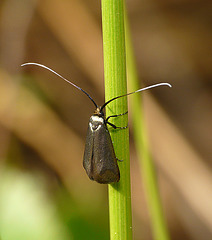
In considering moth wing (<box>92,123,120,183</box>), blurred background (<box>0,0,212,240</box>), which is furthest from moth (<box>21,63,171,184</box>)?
blurred background (<box>0,0,212,240</box>)

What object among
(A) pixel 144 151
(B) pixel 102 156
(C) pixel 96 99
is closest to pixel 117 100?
(B) pixel 102 156

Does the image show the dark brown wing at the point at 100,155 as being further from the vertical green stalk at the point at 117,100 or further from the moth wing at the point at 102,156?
the vertical green stalk at the point at 117,100

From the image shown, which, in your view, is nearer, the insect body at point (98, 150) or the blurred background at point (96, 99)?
the insect body at point (98, 150)

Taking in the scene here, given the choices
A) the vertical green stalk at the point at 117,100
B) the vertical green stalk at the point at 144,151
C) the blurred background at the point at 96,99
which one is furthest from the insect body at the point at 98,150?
the blurred background at the point at 96,99

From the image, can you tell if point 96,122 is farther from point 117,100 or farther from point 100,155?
point 117,100

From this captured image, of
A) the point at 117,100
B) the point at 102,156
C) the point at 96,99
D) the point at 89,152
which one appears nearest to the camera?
the point at 117,100

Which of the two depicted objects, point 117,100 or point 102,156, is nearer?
point 117,100

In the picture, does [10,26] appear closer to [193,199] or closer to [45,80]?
[45,80]

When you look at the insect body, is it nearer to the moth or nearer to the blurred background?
the moth
